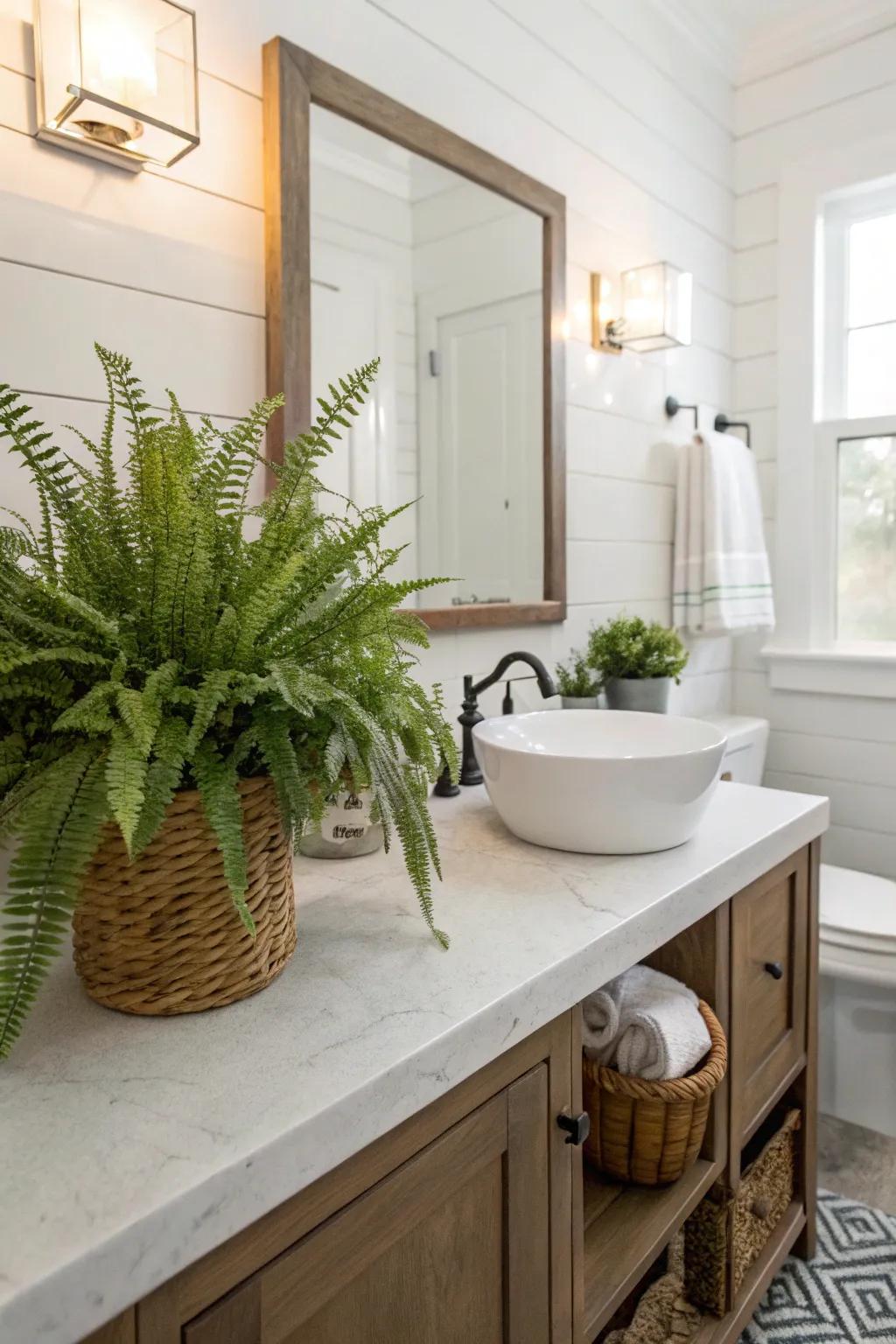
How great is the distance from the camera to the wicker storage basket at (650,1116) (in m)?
1.09

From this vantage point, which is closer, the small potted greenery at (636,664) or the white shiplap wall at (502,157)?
the white shiplap wall at (502,157)

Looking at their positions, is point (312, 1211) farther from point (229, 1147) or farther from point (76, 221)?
point (76, 221)

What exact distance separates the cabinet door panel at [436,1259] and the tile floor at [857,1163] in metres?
1.17

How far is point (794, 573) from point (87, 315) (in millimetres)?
1937

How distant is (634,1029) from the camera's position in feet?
3.69

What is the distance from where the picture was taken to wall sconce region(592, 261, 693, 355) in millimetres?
1980

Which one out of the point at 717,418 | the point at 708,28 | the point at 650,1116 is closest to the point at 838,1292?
the point at 650,1116

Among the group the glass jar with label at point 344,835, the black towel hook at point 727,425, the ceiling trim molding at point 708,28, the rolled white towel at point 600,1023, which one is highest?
the ceiling trim molding at point 708,28

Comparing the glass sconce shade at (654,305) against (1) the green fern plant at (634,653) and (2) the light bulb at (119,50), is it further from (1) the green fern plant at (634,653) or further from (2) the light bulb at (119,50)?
(2) the light bulb at (119,50)

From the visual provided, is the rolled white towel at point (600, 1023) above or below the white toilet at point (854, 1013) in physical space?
above

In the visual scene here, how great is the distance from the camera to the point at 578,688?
5.65 feet

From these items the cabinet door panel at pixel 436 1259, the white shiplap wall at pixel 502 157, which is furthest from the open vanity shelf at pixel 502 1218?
the white shiplap wall at pixel 502 157

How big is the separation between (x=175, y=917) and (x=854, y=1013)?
1797mm

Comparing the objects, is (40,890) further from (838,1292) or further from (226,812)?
(838,1292)
